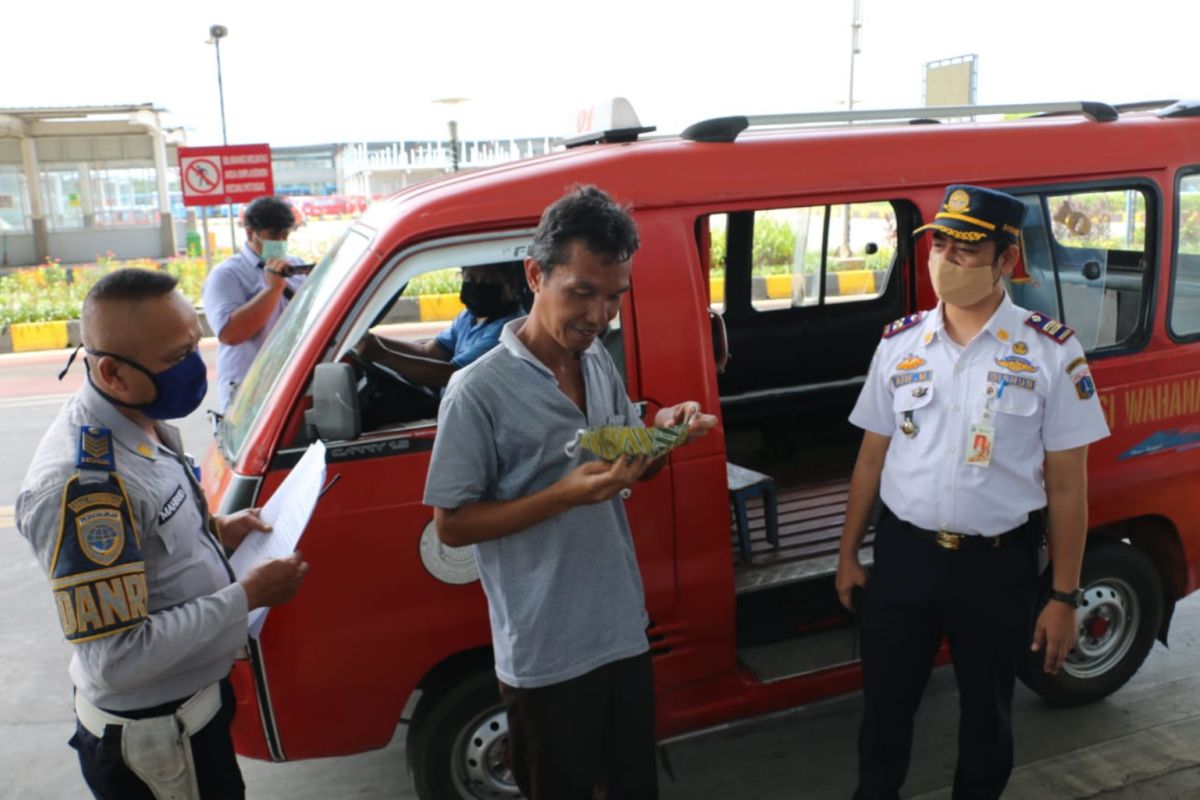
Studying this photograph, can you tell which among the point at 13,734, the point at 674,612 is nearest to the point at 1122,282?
the point at 674,612

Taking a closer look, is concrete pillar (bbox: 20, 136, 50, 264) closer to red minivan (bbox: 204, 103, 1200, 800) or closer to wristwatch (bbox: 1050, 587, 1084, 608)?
red minivan (bbox: 204, 103, 1200, 800)

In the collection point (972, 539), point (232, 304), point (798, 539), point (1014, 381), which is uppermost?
point (232, 304)

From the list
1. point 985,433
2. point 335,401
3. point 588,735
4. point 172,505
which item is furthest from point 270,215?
point 985,433

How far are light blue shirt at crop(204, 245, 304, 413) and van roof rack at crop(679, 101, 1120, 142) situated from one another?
2463 millimetres

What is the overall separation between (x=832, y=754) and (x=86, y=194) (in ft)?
99.5

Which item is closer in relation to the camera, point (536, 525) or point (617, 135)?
point (536, 525)

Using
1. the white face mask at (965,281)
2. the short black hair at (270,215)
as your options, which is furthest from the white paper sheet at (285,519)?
the short black hair at (270,215)

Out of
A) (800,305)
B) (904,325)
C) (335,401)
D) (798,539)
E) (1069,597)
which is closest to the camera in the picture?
(335,401)

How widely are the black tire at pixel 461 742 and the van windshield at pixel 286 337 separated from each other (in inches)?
38.1

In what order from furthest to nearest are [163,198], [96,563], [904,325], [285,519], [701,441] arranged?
[163,198], [701,441], [904,325], [285,519], [96,563]

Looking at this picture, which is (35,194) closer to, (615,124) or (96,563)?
(615,124)

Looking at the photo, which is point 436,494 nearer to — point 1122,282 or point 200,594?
point 200,594

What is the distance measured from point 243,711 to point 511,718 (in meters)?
1.01

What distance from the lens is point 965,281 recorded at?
8.63 feet
